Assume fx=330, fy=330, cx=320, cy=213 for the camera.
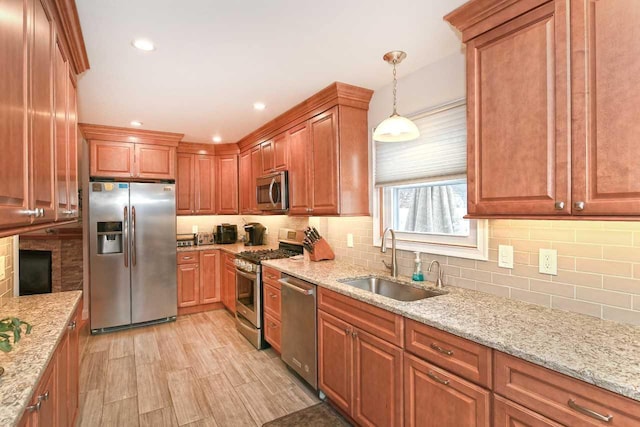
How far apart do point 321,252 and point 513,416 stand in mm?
2176

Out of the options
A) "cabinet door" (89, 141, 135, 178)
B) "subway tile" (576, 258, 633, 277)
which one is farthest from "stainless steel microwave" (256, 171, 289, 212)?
"subway tile" (576, 258, 633, 277)

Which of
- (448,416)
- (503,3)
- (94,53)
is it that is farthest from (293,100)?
(448,416)

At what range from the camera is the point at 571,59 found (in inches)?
52.0

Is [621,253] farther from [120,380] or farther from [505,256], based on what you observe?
[120,380]

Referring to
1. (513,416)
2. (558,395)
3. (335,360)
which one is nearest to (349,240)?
(335,360)

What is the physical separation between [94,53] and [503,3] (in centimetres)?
236

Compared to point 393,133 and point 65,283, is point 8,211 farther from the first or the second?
point 65,283

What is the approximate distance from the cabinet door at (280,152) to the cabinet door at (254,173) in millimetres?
462

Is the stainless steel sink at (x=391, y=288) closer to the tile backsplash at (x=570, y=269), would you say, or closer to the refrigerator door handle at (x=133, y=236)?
the tile backsplash at (x=570, y=269)

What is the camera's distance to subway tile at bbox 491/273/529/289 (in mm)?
1849

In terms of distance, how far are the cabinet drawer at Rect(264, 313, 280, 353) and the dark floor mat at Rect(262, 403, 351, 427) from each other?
2.68 ft

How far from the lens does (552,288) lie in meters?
1.73

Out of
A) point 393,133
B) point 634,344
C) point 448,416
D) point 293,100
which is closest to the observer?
point 634,344

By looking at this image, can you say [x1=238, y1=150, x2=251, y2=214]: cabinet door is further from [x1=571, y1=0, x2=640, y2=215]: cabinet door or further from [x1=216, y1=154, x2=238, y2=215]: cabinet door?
[x1=571, y1=0, x2=640, y2=215]: cabinet door
